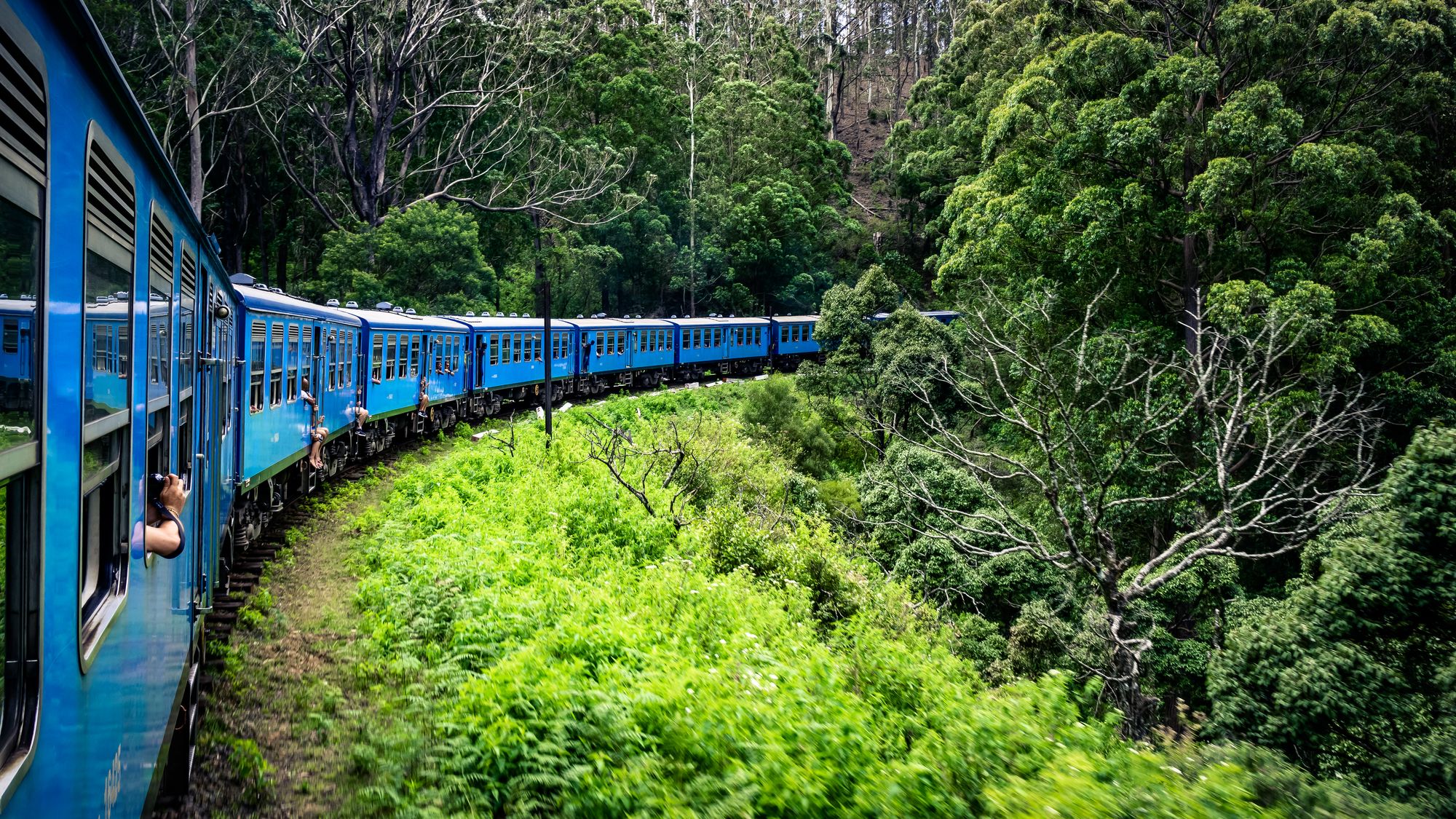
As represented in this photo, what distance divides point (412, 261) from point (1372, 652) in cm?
2667

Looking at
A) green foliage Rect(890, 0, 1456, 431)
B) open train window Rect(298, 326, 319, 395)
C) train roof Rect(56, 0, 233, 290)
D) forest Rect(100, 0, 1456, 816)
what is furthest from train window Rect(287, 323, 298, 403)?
green foliage Rect(890, 0, 1456, 431)

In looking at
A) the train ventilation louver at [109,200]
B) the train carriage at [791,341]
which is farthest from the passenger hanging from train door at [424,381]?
the train carriage at [791,341]

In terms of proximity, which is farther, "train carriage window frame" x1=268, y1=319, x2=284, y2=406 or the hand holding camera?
"train carriage window frame" x1=268, y1=319, x2=284, y2=406

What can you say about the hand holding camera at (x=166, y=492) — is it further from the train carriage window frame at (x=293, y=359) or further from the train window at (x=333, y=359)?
the train window at (x=333, y=359)

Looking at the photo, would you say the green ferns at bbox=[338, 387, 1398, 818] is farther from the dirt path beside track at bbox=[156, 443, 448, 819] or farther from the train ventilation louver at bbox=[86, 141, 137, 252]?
the train ventilation louver at bbox=[86, 141, 137, 252]

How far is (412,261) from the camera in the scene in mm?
29344

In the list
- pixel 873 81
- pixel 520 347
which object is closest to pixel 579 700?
pixel 520 347

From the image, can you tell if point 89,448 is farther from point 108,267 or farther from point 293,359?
point 293,359

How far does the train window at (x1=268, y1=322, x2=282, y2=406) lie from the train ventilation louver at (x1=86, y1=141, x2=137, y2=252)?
657 cm

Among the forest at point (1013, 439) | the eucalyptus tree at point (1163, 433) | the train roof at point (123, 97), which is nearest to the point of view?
the train roof at point (123, 97)

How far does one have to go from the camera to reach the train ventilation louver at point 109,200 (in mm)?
2219

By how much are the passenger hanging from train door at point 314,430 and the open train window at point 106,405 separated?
334 inches

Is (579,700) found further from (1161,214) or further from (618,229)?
(618,229)

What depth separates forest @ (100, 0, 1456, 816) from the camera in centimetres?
516
